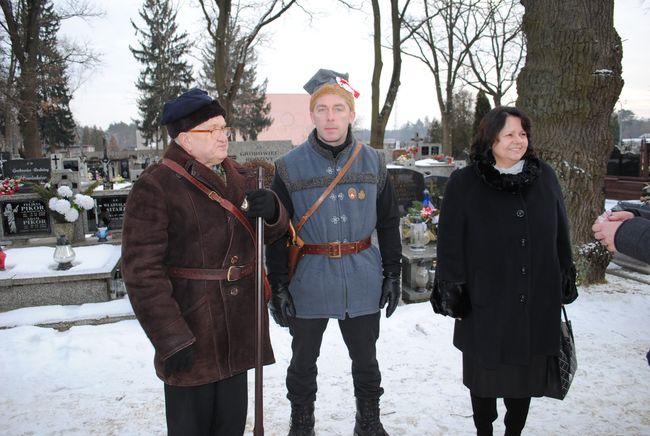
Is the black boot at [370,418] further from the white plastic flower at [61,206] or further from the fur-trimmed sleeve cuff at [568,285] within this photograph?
the white plastic flower at [61,206]

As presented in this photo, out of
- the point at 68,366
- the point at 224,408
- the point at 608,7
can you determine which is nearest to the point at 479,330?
the point at 224,408

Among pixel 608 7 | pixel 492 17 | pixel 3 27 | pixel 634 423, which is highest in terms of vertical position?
pixel 492 17

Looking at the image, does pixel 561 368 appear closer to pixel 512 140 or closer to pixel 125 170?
pixel 512 140

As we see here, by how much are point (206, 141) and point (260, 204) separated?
38cm

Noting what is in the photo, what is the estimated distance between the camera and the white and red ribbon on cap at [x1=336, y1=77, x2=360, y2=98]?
272 centimetres

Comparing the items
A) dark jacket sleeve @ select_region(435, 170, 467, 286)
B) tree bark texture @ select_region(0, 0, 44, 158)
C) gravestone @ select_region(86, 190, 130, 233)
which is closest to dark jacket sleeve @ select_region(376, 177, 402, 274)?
dark jacket sleeve @ select_region(435, 170, 467, 286)

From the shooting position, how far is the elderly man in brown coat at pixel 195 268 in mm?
1992

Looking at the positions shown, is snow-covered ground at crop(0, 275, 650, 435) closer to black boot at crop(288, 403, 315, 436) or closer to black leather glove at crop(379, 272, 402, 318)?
black boot at crop(288, 403, 315, 436)

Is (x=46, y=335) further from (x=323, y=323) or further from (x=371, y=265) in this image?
(x=371, y=265)

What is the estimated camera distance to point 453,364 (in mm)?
3967

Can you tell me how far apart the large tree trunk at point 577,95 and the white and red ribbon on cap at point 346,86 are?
3836 millimetres

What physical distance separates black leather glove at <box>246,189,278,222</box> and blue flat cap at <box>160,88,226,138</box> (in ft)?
1.35

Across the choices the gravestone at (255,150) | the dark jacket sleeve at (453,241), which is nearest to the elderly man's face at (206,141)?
the dark jacket sleeve at (453,241)

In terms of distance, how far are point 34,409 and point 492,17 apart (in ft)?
94.6
